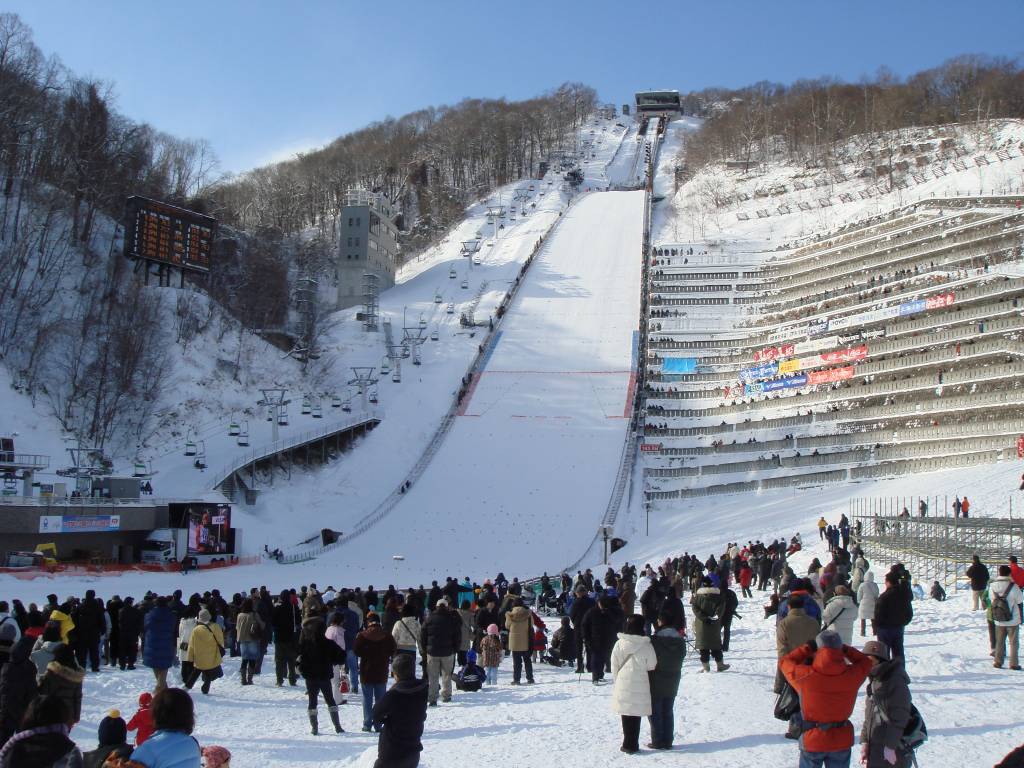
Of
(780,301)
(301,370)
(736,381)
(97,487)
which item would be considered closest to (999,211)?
(780,301)

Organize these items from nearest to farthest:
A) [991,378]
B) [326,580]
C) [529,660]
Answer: [529,660]
[326,580]
[991,378]

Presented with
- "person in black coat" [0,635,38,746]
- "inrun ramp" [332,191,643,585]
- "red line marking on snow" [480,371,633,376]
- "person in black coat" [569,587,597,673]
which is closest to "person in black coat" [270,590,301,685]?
"person in black coat" [569,587,597,673]

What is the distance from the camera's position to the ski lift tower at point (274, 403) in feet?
134

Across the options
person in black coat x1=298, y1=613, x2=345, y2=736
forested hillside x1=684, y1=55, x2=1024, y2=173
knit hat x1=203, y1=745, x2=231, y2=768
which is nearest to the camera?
knit hat x1=203, y1=745, x2=231, y2=768

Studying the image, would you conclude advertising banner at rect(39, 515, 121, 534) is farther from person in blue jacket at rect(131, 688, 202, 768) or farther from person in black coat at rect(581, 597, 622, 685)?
person in blue jacket at rect(131, 688, 202, 768)

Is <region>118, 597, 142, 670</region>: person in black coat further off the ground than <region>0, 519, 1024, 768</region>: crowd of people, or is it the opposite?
<region>0, 519, 1024, 768</region>: crowd of people

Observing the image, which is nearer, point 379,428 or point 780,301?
point 379,428

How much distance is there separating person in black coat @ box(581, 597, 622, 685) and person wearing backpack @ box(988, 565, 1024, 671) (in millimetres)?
4153

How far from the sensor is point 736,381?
47.1 metres

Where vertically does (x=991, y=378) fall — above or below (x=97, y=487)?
above

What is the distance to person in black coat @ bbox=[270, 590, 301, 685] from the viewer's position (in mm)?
12578

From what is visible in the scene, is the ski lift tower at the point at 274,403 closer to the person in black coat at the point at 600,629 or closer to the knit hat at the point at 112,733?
the person in black coat at the point at 600,629

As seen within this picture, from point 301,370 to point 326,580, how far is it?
23886 millimetres

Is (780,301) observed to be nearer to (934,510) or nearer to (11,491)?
(934,510)
